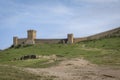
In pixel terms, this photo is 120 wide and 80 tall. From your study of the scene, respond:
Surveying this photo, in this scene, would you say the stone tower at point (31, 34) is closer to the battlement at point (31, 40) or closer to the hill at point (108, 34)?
the battlement at point (31, 40)

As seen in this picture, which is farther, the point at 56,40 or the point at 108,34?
the point at 56,40

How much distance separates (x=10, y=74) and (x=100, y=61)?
1618cm

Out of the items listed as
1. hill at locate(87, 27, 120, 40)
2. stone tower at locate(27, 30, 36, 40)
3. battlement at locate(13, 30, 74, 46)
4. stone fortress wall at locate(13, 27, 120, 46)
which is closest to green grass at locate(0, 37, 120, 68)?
hill at locate(87, 27, 120, 40)

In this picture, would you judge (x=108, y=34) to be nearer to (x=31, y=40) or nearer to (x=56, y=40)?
(x=56, y=40)

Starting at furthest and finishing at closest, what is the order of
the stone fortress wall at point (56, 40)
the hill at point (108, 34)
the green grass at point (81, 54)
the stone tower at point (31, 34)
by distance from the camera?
the stone tower at point (31, 34) < the stone fortress wall at point (56, 40) < the hill at point (108, 34) < the green grass at point (81, 54)

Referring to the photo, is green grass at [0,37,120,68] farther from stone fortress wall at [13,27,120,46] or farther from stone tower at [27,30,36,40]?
stone tower at [27,30,36,40]

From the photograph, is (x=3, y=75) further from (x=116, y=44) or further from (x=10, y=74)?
(x=116, y=44)

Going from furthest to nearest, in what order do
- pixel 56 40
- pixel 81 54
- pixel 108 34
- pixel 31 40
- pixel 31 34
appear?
pixel 31 34, pixel 31 40, pixel 56 40, pixel 108 34, pixel 81 54

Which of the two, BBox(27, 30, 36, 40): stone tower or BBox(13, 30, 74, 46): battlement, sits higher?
BBox(27, 30, 36, 40): stone tower

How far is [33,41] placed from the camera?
252 ft

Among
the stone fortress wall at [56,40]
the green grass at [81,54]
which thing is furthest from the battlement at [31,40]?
the green grass at [81,54]

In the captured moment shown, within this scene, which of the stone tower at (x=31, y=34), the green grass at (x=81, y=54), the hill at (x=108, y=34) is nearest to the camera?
the green grass at (x=81, y=54)

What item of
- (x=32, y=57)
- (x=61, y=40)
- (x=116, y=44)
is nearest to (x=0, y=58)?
(x=32, y=57)

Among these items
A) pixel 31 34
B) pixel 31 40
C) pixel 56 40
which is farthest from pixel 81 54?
pixel 31 34
